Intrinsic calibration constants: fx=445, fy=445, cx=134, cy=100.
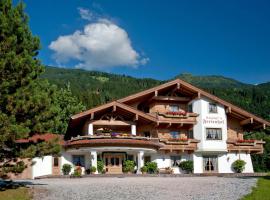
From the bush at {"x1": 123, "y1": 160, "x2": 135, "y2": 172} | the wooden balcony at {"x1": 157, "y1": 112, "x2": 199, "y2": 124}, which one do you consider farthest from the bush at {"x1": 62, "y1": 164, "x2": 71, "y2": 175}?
the wooden balcony at {"x1": 157, "y1": 112, "x2": 199, "y2": 124}

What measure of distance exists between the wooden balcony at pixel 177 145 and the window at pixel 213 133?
6.37 ft

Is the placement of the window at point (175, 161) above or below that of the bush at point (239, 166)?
above

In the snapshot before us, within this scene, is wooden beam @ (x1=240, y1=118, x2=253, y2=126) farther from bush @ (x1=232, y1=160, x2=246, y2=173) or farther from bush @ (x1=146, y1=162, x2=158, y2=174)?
bush @ (x1=146, y1=162, x2=158, y2=174)

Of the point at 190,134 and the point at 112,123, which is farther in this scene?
the point at 190,134

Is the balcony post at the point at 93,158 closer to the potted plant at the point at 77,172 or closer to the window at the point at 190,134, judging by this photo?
the potted plant at the point at 77,172

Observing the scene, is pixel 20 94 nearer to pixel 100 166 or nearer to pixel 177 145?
pixel 100 166

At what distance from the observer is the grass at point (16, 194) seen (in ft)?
58.9

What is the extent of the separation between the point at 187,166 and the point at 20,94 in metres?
23.7

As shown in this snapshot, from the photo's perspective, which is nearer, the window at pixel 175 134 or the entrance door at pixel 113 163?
the entrance door at pixel 113 163

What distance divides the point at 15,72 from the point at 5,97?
1187 millimetres

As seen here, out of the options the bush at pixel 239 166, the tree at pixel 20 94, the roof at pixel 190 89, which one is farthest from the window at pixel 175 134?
the tree at pixel 20 94

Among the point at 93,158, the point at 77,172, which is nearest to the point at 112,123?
the point at 93,158

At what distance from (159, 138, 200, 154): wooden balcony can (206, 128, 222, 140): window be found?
194 centimetres

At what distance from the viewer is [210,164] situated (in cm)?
4144
